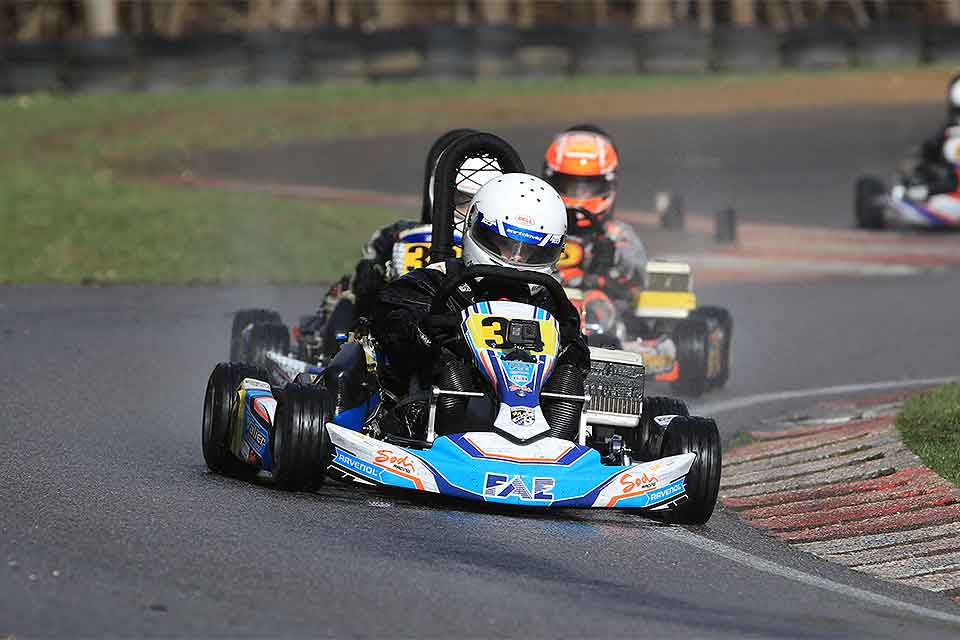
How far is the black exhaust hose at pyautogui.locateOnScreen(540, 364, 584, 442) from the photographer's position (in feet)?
25.1

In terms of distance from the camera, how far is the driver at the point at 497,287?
780cm

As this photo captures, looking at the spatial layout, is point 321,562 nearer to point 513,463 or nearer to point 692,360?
point 513,463

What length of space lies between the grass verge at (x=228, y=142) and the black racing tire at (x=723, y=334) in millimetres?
4662

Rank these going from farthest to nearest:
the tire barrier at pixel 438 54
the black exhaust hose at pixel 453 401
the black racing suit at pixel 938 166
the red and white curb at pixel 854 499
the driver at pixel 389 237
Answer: the tire barrier at pixel 438 54 < the black racing suit at pixel 938 166 < the driver at pixel 389 237 < the black exhaust hose at pixel 453 401 < the red and white curb at pixel 854 499

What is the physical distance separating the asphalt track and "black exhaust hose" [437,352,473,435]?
0.31m

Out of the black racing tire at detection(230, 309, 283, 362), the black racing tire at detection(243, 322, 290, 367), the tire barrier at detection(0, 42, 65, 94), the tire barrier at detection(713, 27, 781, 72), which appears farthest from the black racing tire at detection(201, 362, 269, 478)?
the tire barrier at detection(713, 27, 781, 72)

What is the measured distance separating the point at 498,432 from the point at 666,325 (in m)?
4.50

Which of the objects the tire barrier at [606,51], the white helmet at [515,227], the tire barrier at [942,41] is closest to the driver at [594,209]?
the white helmet at [515,227]

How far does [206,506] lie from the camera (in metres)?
6.89

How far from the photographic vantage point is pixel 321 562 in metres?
5.99

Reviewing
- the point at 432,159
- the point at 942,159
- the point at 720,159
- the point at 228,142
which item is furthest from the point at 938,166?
the point at 432,159

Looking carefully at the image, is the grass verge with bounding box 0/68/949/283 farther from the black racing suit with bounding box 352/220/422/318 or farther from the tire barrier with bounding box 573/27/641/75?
the black racing suit with bounding box 352/220/422/318

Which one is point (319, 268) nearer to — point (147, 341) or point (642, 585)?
point (147, 341)

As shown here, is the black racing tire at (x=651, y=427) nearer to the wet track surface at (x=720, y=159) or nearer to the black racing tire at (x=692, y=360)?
the black racing tire at (x=692, y=360)
